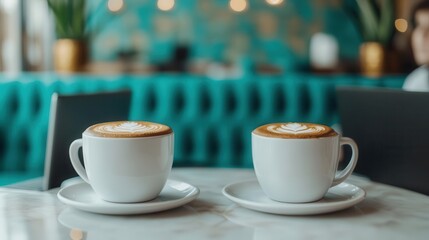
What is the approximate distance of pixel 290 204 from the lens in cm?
79

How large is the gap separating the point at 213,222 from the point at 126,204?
12cm

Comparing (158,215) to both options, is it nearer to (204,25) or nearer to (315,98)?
(315,98)

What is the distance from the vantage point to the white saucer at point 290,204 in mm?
768

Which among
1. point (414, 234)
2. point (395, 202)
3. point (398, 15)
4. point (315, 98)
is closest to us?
point (414, 234)

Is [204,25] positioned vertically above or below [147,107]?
above

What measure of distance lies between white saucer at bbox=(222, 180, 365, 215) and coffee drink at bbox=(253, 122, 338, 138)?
0.31ft

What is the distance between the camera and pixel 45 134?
93.7 inches

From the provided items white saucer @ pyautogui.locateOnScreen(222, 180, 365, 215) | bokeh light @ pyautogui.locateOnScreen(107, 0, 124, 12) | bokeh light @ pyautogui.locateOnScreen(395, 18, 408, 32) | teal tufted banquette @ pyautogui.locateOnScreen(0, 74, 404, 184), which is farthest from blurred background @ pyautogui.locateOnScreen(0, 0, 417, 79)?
white saucer @ pyautogui.locateOnScreen(222, 180, 365, 215)

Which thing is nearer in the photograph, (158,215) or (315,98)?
(158,215)

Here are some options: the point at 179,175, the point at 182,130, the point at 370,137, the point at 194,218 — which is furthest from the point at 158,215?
the point at 182,130

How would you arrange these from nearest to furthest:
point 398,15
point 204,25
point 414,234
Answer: point 414,234, point 398,15, point 204,25

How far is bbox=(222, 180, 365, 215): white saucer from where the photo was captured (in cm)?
77

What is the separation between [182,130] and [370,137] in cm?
136

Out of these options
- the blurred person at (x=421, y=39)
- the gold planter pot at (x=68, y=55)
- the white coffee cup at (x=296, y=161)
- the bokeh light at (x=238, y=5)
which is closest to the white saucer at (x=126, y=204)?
the white coffee cup at (x=296, y=161)
